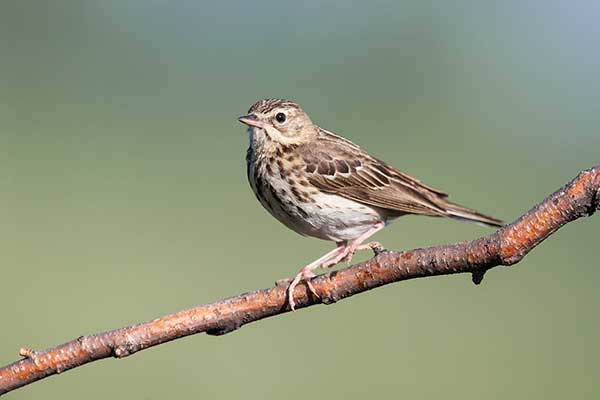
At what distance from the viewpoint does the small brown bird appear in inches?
229

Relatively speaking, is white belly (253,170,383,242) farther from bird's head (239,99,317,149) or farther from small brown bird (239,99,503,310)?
bird's head (239,99,317,149)

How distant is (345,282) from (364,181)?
213 centimetres

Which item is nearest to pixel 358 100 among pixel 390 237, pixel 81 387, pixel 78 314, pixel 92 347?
pixel 390 237

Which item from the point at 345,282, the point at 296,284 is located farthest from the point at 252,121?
the point at 345,282

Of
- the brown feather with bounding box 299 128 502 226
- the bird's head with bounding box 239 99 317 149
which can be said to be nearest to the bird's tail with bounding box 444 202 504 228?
the brown feather with bounding box 299 128 502 226

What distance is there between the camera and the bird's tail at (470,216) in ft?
19.5

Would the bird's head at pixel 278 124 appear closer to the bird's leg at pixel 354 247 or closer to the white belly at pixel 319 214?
the white belly at pixel 319 214

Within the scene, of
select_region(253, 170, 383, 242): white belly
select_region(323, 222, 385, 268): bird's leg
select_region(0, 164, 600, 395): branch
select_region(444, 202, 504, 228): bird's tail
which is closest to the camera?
select_region(0, 164, 600, 395): branch

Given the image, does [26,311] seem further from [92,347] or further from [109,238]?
[92,347]

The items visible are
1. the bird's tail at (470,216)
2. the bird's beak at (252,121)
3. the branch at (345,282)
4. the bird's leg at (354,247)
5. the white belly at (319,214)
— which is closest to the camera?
the branch at (345,282)

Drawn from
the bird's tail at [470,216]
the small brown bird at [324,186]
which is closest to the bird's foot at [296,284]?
the small brown bird at [324,186]

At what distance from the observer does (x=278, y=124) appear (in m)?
6.35

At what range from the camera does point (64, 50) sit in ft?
55.9

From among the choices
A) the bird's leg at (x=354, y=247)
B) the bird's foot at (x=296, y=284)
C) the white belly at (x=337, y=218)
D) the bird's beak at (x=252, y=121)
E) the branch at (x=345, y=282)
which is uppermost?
the bird's beak at (x=252, y=121)
